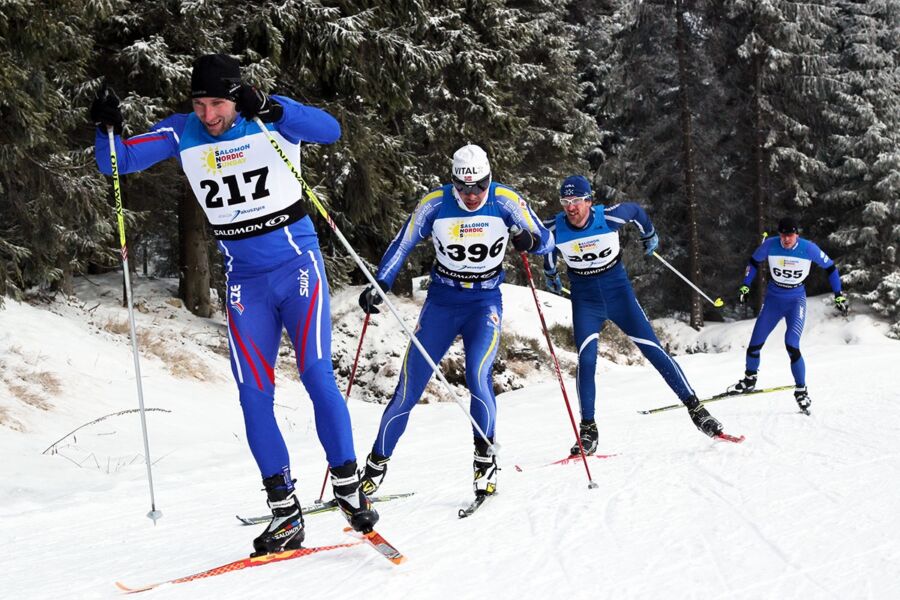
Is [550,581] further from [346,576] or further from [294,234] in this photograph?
[294,234]

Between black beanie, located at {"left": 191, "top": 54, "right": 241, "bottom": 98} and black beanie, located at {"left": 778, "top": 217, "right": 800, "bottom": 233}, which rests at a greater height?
black beanie, located at {"left": 191, "top": 54, "right": 241, "bottom": 98}

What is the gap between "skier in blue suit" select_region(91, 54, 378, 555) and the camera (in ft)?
13.0

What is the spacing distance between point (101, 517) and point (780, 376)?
11.3 metres

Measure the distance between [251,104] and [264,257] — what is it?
76cm

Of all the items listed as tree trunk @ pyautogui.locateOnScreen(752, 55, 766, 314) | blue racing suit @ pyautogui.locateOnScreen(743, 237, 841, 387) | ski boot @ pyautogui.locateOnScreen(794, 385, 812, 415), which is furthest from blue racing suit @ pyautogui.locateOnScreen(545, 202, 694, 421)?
tree trunk @ pyautogui.locateOnScreen(752, 55, 766, 314)

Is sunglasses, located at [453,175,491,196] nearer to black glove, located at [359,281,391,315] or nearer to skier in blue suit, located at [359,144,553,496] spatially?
skier in blue suit, located at [359,144,553,496]

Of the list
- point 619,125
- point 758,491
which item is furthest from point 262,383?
point 619,125

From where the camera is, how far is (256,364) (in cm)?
408

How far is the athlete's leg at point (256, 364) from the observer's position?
4066mm

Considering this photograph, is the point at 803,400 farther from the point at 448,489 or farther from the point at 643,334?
the point at 448,489

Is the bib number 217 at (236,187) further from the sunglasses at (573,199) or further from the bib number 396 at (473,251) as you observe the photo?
the sunglasses at (573,199)

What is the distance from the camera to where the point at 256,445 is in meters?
4.06

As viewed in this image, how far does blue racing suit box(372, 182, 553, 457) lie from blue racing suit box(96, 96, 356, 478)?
1.49m

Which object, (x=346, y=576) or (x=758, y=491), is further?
(x=758, y=491)
